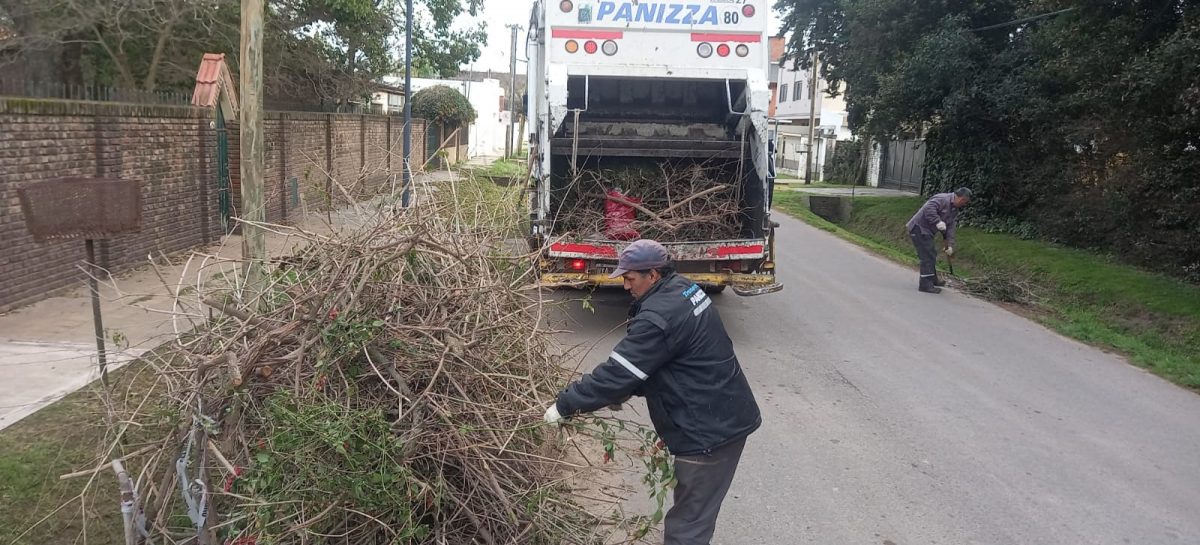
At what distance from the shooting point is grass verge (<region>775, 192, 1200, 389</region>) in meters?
9.27

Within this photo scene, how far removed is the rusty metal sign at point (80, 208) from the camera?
499 centimetres

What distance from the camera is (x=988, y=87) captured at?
1723 cm

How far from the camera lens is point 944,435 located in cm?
609

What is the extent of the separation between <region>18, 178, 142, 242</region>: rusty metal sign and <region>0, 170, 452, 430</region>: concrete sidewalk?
1.46ft

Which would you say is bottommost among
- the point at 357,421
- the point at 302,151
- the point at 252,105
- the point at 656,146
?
the point at 357,421

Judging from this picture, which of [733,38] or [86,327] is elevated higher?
[733,38]

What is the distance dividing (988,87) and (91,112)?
1535 centimetres

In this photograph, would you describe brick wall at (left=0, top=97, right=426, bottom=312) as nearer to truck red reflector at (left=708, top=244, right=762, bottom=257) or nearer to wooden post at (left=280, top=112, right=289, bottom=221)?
wooden post at (left=280, top=112, right=289, bottom=221)

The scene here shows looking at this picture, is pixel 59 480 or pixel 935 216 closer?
pixel 59 480

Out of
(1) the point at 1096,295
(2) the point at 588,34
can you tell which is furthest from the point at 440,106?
(1) the point at 1096,295

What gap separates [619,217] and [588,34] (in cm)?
191

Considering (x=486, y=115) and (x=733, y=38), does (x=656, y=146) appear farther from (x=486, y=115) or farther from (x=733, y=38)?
(x=486, y=115)

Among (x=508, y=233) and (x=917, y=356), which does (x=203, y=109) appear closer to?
(x=508, y=233)

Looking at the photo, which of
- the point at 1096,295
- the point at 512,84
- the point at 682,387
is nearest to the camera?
the point at 682,387
